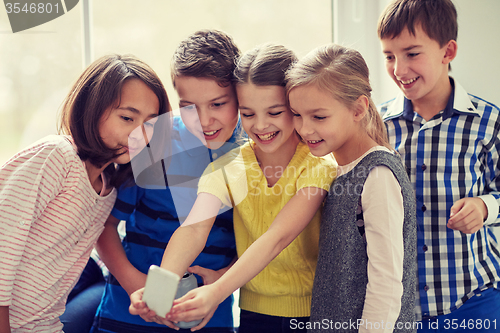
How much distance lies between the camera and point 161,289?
584mm

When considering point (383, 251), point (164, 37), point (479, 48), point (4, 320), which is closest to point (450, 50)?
point (479, 48)

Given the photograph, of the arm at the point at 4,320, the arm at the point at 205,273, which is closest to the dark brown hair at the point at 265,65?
the arm at the point at 205,273

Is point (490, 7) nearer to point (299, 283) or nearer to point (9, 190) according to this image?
point (299, 283)

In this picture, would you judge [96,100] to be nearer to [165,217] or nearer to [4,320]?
[165,217]

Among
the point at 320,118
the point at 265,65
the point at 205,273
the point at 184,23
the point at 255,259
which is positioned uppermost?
the point at 184,23

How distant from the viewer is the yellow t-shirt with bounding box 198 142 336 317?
0.83 m

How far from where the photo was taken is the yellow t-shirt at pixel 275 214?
827mm

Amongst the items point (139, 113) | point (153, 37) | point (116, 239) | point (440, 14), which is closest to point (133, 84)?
point (139, 113)

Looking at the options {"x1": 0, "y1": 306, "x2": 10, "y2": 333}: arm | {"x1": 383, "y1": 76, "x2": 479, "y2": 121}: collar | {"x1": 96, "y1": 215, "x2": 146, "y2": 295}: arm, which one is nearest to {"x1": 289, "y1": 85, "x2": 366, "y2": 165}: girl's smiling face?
{"x1": 383, "y1": 76, "x2": 479, "y2": 121}: collar

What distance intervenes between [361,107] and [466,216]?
0.38 meters

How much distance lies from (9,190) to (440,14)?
1079mm

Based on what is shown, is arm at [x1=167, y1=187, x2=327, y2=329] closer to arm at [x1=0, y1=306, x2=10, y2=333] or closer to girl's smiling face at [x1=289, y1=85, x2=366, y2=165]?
girl's smiling face at [x1=289, y1=85, x2=366, y2=165]

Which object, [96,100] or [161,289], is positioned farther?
[96,100]

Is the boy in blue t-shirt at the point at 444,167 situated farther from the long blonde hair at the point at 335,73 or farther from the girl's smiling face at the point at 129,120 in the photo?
the girl's smiling face at the point at 129,120
